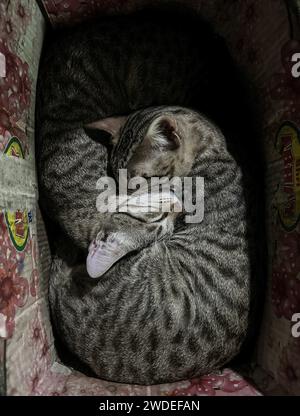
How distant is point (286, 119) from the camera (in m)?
1.37

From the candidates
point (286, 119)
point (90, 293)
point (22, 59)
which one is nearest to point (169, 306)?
point (90, 293)

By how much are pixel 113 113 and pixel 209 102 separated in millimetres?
379

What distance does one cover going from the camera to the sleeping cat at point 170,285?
1.34 m

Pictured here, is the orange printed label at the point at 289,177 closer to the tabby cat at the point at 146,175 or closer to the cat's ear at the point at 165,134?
the tabby cat at the point at 146,175

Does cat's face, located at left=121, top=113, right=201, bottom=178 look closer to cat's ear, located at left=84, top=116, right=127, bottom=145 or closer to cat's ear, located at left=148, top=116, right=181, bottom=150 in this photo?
cat's ear, located at left=148, top=116, right=181, bottom=150

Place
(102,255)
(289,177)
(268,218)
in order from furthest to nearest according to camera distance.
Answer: (268,218) → (289,177) → (102,255)

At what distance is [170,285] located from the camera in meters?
1.38

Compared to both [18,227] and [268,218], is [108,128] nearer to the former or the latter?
[18,227]

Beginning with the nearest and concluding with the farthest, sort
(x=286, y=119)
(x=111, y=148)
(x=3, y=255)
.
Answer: (x=3, y=255) < (x=286, y=119) < (x=111, y=148)

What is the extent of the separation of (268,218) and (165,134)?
48 cm

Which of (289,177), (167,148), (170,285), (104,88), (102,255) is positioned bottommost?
(170,285)

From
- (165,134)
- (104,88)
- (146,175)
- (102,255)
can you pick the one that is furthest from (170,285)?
(104,88)

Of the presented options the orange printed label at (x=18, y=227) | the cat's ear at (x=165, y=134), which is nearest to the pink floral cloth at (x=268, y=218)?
the orange printed label at (x=18, y=227)

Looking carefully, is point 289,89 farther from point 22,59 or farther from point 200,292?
point 22,59
